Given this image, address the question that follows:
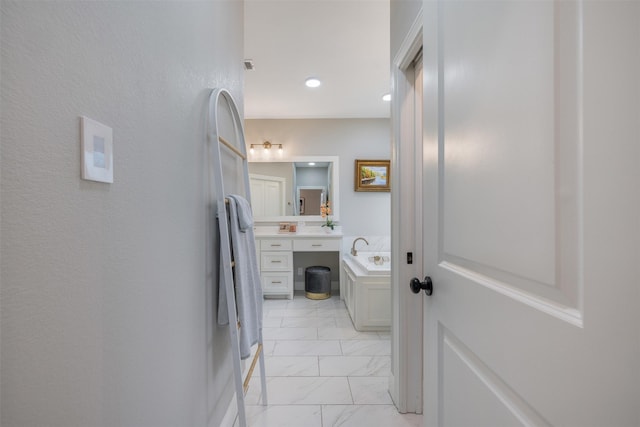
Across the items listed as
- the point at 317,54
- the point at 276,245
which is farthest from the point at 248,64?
the point at 276,245

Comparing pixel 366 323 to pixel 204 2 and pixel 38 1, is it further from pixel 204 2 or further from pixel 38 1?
pixel 38 1

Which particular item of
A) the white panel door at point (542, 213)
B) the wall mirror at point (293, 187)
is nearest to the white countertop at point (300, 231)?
the wall mirror at point (293, 187)

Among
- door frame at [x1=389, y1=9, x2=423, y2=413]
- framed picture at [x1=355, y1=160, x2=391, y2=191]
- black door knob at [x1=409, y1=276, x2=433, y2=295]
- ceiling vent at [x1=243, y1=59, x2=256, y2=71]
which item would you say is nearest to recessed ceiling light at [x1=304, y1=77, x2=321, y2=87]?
ceiling vent at [x1=243, y1=59, x2=256, y2=71]

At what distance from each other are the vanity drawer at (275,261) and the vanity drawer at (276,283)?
0.26 feet

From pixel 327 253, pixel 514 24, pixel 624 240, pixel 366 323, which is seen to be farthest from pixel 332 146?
pixel 624 240

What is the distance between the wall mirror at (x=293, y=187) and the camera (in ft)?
14.0

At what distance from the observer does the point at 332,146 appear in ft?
14.1

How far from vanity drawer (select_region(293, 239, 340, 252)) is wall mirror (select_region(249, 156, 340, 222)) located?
1.56 feet

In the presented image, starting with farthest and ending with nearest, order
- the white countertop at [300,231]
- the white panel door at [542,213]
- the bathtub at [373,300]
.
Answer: the white countertop at [300,231] → the bathtub at [373,300] → the white panel door at [542,213]

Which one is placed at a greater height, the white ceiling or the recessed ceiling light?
the white ceiling

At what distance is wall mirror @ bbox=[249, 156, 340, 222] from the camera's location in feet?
14.0

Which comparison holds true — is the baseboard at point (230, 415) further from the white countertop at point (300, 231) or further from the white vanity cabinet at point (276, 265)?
the white countertop at point (300, 231)

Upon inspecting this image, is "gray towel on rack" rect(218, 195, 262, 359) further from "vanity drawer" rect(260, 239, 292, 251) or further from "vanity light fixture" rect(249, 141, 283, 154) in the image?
"vanity light fixture" rect(249, 141, 283, 154)

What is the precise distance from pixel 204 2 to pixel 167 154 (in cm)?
75
